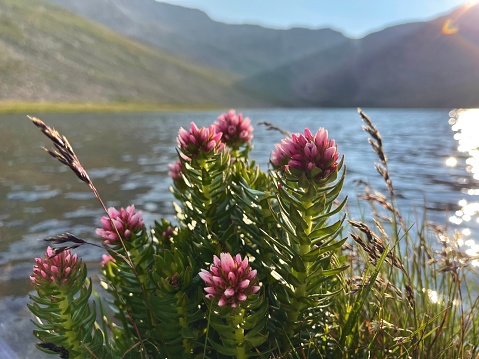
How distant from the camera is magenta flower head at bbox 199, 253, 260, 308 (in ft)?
7.76

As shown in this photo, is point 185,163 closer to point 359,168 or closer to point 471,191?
point 471,191

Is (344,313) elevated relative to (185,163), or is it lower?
lower

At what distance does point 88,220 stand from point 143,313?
9.66 m

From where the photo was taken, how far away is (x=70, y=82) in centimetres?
18038

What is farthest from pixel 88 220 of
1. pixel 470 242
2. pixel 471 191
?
pixel 471 191

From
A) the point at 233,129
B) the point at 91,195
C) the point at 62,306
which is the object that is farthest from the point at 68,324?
the point at 91,195

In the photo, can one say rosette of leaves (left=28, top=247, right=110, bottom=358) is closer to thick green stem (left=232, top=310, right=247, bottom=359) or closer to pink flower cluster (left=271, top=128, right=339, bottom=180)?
thick green stem (left=232, top=310, right=247, bottom=359)

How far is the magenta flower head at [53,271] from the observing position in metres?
2.89

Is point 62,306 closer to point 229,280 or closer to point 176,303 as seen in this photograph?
point 176,303

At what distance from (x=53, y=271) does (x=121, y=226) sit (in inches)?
22.9

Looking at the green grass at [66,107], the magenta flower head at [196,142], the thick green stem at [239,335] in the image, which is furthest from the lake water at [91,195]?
the green grass at [66,107]

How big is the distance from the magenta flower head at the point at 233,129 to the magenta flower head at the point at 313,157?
2.22 metres

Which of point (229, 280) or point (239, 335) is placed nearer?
point (229, 280)

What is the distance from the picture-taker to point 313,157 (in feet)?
7.75
